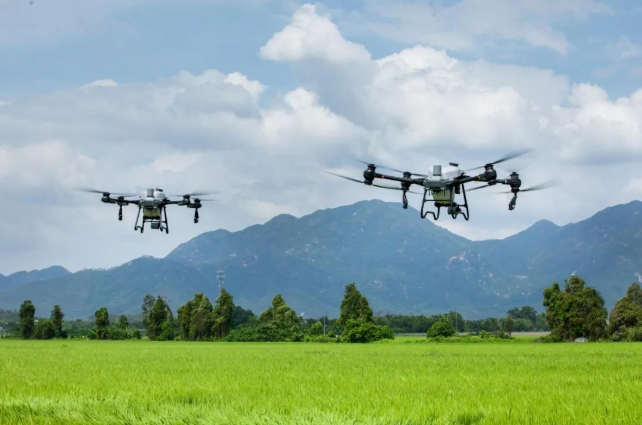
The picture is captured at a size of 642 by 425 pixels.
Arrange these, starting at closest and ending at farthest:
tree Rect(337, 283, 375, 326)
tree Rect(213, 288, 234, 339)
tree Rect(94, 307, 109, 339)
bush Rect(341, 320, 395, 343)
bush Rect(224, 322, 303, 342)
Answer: bush Rect(341, 320, 395, 343) < tree Rect(337, 283, 375, 326) < bush Rect(224, 322, 303, 342) < tree Rect(213, 288, 234, 339) < tree Rect(94, 307, 109, 339)

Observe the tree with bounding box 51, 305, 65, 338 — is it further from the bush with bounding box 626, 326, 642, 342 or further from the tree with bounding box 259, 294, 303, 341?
the bush with bounding box 626, 326, 642, 342

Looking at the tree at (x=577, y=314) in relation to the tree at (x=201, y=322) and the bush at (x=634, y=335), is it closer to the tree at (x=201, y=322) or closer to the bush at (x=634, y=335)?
the bush at (x=634, y=335)

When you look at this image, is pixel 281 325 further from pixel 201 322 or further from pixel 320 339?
pixel 201 322

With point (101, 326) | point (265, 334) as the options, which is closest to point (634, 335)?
point (265, 334)

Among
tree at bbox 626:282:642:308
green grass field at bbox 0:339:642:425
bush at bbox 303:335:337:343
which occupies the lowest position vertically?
bush at bbox 303:335:337:343

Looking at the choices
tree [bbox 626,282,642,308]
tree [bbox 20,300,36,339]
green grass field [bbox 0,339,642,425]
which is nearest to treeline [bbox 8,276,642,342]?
tree [bbox 20,300,36,339]

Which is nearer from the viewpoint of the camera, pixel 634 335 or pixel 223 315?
pixel 634 335

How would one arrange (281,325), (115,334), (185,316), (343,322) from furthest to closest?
1. (115,334)
2. (185,316)
3. (281,325)
4. (343,322)
